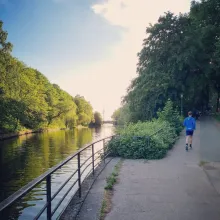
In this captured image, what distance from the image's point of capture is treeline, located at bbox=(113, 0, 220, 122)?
2988 cm

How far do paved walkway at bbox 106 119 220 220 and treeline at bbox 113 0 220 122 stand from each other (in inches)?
798

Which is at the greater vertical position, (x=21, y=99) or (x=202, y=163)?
(x=21, y=99)

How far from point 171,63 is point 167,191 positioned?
1065 inches

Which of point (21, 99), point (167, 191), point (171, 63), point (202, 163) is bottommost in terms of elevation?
point (167, 191)

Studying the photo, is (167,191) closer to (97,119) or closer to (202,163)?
(202,163)

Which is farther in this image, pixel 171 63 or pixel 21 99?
pixel 21 99

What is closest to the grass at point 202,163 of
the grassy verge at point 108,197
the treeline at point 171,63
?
the grassy verge at point 108,197

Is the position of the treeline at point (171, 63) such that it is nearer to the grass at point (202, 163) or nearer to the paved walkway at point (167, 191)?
the grass at point (202, 163)

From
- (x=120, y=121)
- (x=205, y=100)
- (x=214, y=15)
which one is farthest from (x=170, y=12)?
(x=205, y=100)

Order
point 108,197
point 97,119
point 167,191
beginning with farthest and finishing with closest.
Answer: point 97,119, point 167,191, point 108,197

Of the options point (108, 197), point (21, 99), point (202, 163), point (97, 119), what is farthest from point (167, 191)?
point (97, 119)

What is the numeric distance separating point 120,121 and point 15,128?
769 inches

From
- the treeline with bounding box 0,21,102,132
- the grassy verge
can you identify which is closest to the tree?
the treeline with bounding box 0,21,102,132

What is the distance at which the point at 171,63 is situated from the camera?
31.5 m
